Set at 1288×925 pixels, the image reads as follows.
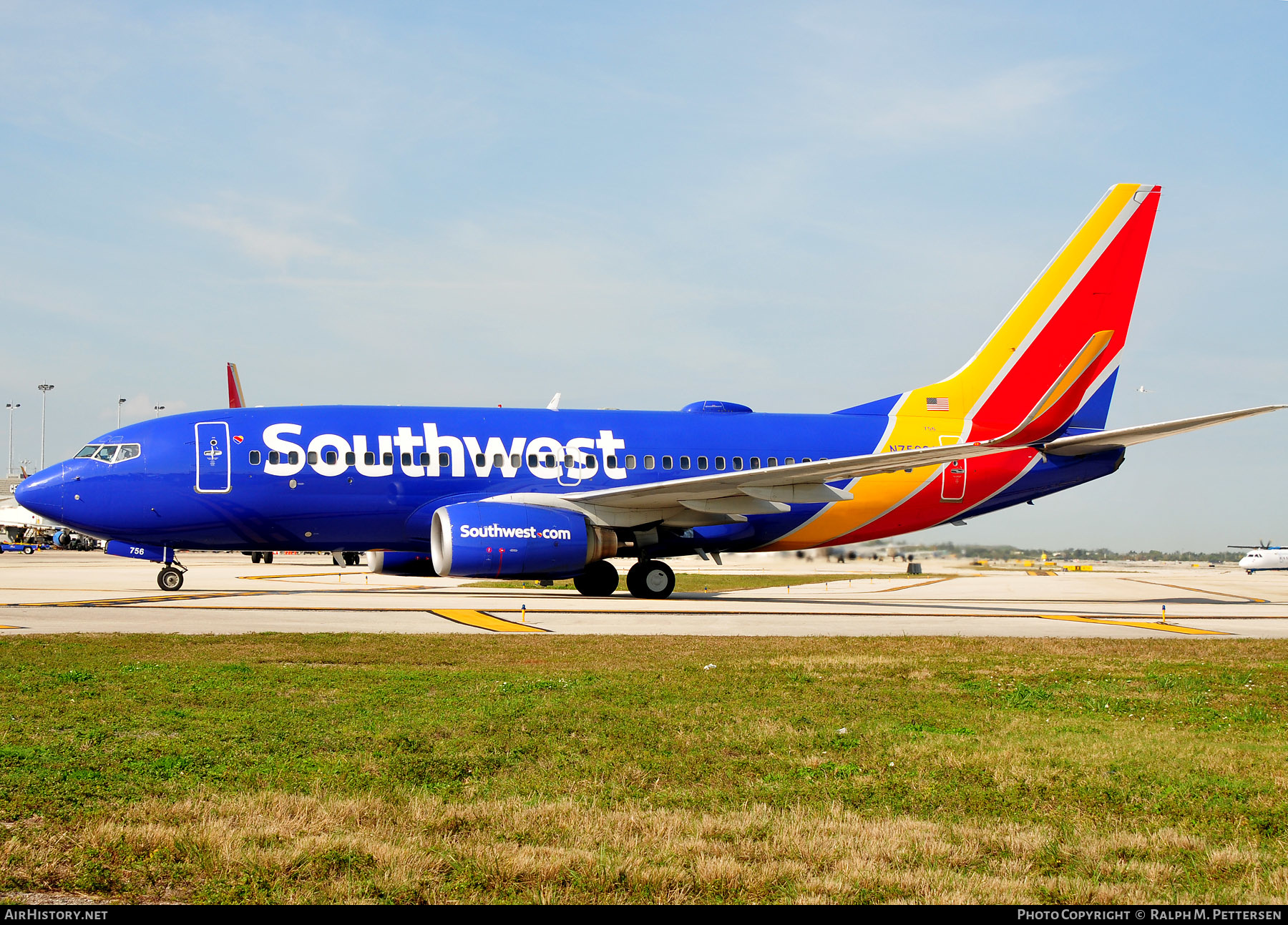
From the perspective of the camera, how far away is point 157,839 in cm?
503

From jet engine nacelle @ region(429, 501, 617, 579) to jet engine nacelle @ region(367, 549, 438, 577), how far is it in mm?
4147

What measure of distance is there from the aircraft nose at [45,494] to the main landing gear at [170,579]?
8.88 feet

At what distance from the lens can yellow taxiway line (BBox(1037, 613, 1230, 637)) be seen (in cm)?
A: 1788

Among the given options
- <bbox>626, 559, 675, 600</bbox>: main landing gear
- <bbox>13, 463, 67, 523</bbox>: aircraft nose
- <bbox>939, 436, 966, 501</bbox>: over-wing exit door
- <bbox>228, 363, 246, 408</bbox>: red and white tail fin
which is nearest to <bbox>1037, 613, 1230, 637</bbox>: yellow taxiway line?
<bbox>939, 436, 966, 501</bbox>: over-wing exit door

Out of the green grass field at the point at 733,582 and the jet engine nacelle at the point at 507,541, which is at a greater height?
the jet engine nacelle at the point at 507,541

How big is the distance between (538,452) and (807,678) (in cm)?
1477

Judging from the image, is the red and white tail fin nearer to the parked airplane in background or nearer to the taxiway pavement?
the taxiway pavement

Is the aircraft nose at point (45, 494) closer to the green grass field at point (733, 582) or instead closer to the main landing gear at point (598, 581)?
the green grass field at point (733, 582)

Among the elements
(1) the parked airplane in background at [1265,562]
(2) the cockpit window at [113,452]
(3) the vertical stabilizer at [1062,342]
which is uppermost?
(3) the vertical stabilizer at [1062,342]

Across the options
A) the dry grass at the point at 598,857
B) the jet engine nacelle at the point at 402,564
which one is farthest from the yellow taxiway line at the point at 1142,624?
the jet engine nacelle at the point at 402,564

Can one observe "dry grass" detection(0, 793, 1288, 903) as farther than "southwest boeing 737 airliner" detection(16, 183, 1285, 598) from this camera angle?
No

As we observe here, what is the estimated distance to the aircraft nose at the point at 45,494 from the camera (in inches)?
905

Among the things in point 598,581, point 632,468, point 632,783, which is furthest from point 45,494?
point 632,783

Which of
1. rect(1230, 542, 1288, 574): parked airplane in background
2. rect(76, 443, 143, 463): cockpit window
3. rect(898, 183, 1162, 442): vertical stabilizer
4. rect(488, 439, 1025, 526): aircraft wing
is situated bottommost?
rect(1230, 542, 1288, 574): parked airplane in background
